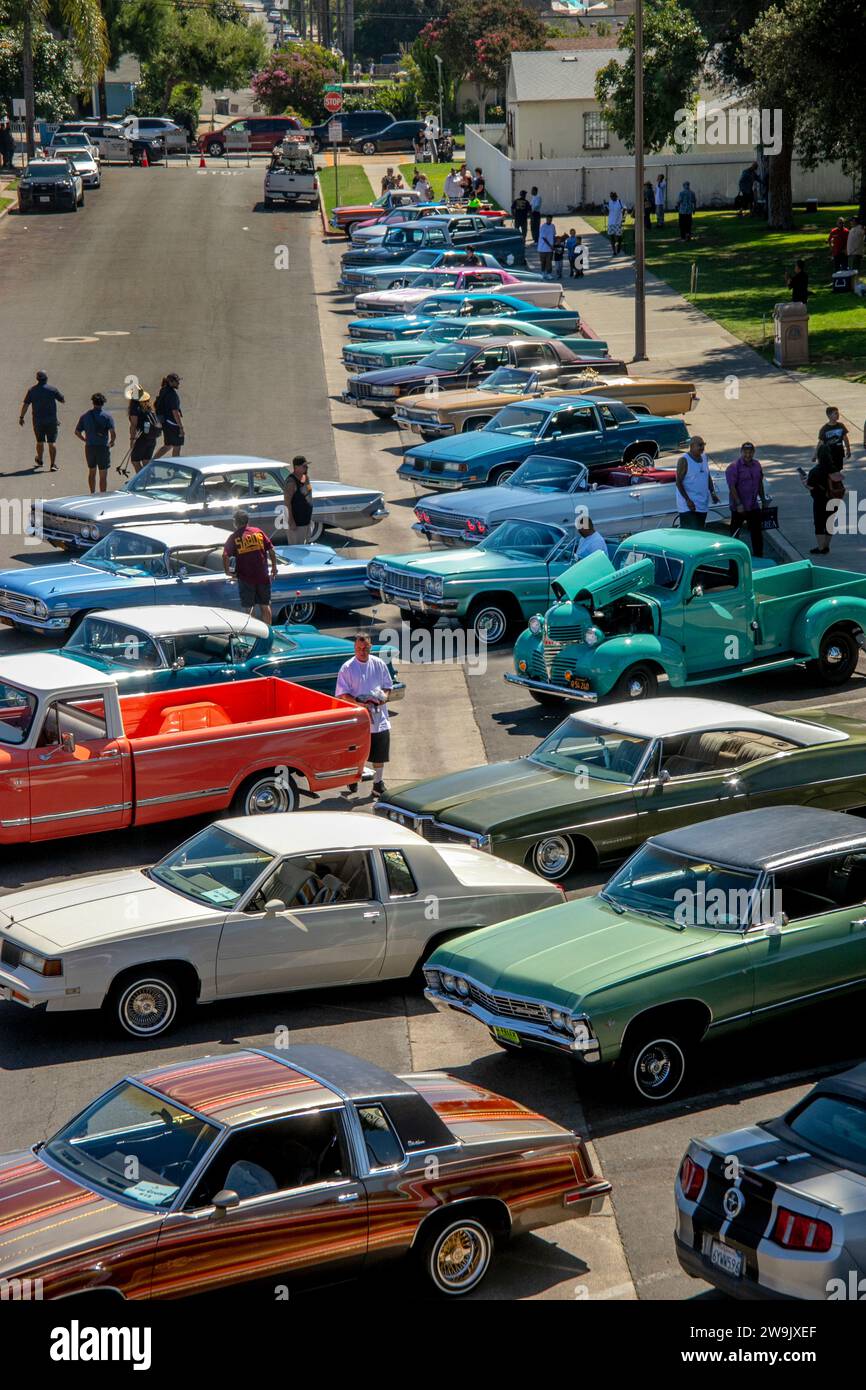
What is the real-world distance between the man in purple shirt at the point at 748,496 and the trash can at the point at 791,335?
41.3 feet

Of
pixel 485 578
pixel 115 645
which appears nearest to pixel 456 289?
pixel 485 578

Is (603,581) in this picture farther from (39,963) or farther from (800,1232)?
(800,1232)

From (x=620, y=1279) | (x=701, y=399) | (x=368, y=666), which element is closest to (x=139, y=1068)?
(x=620, y=1279)

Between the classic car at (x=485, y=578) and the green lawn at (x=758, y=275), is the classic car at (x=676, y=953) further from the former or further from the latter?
the green lawn at (x=758, y=275)

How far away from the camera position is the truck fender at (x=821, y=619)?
18.1 m

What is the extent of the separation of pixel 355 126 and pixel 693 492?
62.2 m

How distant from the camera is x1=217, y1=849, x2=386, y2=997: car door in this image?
11.0 metres

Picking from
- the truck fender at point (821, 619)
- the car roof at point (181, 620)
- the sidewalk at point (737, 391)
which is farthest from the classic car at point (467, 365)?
the car roof at point (181, 620)

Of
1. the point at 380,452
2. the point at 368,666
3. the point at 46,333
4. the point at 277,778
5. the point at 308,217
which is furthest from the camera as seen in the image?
the point at 308,217

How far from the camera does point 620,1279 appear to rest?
26.7 feet
